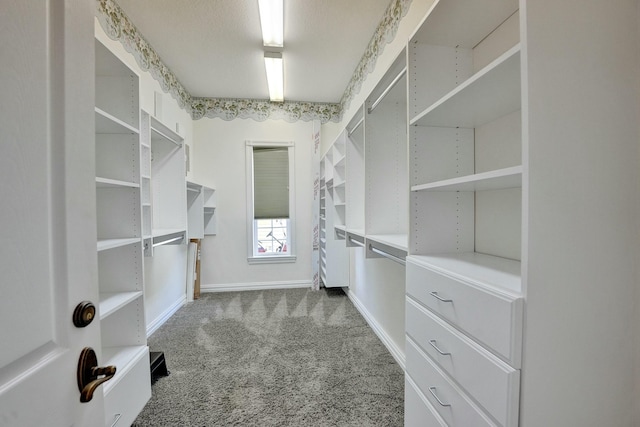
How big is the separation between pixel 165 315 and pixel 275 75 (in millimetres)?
2962

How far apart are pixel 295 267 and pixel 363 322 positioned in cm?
157

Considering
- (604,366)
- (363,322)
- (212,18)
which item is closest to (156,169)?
(212,18)

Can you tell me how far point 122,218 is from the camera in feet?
5.32

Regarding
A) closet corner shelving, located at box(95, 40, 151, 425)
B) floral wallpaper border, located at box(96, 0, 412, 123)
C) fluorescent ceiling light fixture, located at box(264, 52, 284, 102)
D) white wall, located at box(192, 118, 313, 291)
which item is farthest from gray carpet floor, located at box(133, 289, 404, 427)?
fluorescent ceiling light fixture, located at box(264, 52, 284, 102)

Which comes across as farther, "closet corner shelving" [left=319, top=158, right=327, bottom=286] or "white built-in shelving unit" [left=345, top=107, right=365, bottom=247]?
"closet corner shelving" [left=319, top=158, right=327, bottom=286]

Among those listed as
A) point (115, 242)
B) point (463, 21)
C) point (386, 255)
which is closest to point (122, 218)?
point (115, 242)

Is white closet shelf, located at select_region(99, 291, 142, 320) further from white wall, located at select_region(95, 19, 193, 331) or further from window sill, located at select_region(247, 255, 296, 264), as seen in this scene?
window sill, located at select_region(247, 255, 296, 264)

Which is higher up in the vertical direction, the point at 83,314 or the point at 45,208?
the point at 45,208

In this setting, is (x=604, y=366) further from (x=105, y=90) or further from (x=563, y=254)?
(x=105, y=90)

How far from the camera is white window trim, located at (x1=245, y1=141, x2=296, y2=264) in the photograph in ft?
13.4

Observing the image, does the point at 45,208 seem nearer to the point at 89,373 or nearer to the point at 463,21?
the point at 89,373

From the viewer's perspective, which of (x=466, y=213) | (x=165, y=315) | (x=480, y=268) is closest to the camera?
(x=480, y=268)

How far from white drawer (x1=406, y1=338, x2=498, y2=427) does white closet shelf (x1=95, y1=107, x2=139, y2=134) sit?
1801 mm

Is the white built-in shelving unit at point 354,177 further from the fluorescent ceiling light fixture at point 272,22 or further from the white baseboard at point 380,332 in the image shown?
the fluorescent ceiling light fixture at point 272,22
